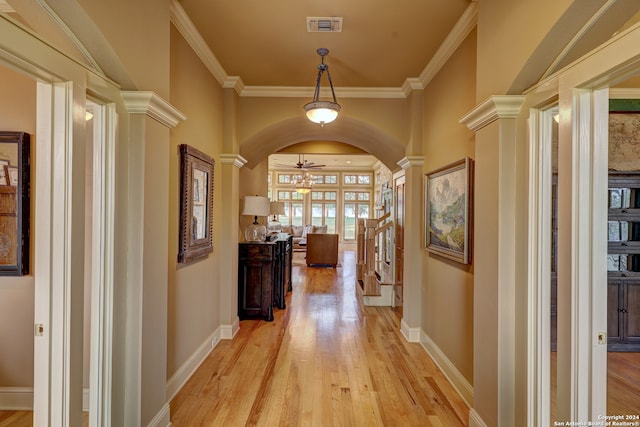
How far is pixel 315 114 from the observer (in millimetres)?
3340

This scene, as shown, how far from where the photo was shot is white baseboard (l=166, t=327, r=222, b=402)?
269 cm

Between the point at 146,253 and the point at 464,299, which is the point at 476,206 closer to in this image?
the point at 464,299

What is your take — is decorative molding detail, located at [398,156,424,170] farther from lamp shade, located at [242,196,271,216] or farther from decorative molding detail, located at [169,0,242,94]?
decorative molding detail, located at [169,0,242,94]

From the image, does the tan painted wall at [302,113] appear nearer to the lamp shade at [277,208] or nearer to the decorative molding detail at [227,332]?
the decorative molding detail at [227,332]

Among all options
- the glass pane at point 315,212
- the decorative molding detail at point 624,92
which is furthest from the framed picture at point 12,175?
the glass pane at point 315,212

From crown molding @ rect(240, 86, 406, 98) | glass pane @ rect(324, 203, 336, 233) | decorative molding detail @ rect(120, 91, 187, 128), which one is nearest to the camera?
Answer: decorative molding detail @ rect(120, 91, 187, 128)

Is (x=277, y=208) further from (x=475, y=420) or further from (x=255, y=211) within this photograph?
(x=475, y=420)

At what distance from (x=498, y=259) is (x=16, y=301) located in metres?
3.30

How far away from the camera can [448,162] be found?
3.16 metres

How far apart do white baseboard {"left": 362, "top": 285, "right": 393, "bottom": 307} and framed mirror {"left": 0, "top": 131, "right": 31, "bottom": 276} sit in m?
4.43

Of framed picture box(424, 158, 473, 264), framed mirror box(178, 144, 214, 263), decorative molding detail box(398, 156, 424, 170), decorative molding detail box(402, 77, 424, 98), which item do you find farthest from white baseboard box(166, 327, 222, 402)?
decorative molding detail box(402, 77, 424, 98)

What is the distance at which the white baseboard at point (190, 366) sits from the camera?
106 inches

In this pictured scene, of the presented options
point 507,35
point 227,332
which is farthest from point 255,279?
point 507,35

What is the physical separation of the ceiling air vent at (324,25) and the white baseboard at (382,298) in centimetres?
403
